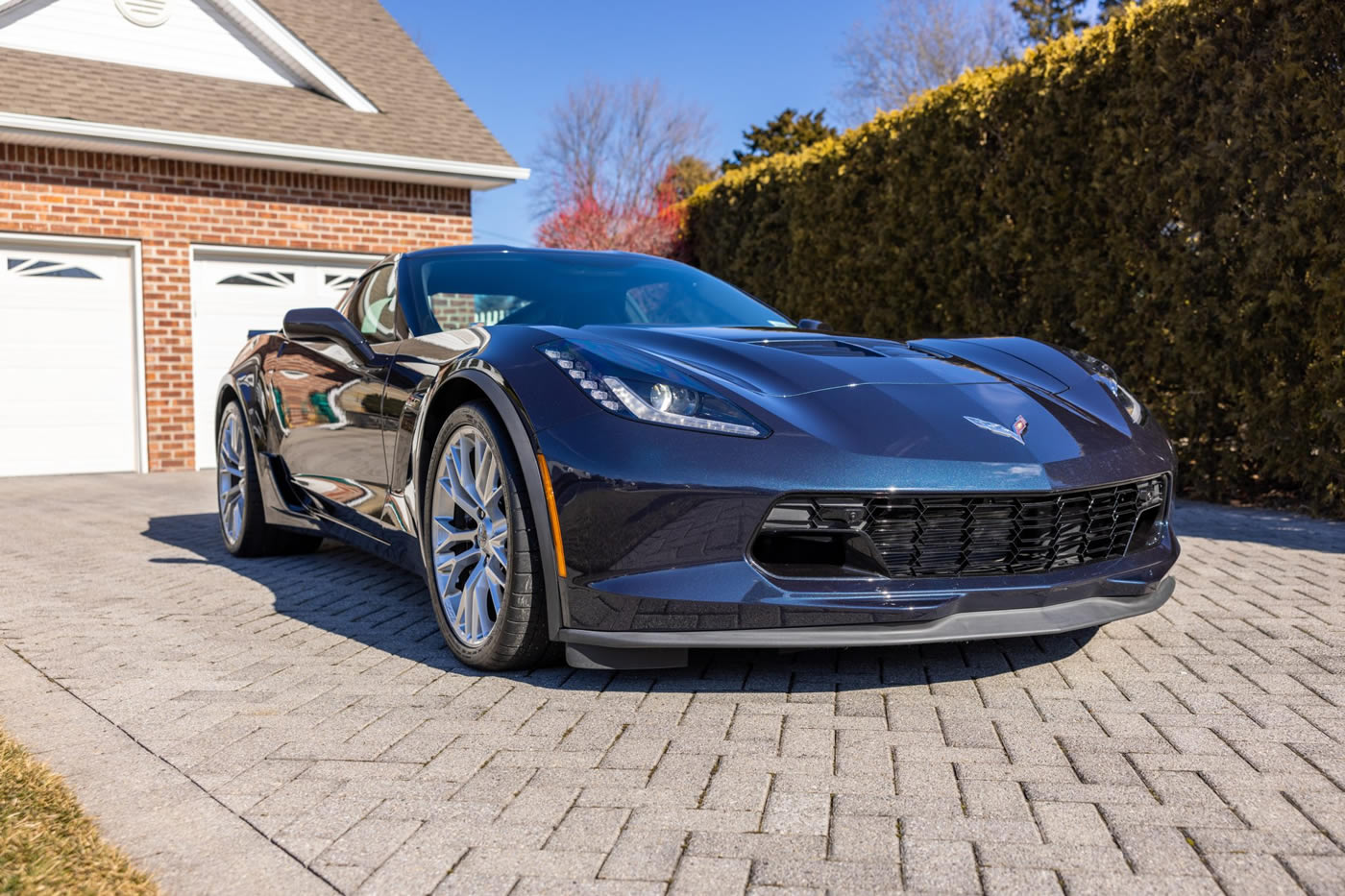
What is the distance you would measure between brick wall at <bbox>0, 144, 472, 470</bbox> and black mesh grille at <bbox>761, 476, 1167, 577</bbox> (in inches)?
377

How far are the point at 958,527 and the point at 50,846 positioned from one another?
213 centimetres

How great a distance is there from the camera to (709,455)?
296 centimetres

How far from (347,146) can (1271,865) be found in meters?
11.2

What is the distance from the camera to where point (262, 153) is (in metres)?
11.3

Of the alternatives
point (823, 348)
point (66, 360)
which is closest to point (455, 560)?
point (823, 348)

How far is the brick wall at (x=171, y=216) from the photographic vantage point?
34.7ft

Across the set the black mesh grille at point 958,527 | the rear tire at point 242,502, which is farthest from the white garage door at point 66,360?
the black mesh grille at point 958,527

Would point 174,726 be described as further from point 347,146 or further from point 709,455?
point 347,146

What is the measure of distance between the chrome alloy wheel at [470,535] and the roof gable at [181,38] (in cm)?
1029

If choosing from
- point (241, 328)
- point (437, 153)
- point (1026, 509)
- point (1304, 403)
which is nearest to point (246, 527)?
point (1026, 509)

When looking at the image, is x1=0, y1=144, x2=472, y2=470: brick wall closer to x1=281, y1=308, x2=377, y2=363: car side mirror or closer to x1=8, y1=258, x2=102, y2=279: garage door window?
x1=8, y1=258, x2=102, y2=279: garage door window

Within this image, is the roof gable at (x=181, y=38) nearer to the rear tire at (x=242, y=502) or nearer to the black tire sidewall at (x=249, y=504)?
the rear tire at (x=242, y=502)

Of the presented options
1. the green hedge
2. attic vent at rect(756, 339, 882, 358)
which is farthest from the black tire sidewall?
the green hedge

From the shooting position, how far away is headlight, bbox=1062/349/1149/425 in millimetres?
3719
